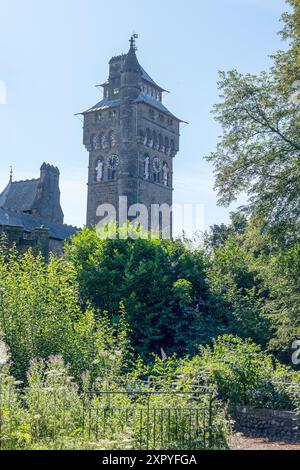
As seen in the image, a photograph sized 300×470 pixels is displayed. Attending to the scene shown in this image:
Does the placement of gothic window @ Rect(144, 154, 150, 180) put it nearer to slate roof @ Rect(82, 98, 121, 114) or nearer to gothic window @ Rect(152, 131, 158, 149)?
gothic window @ Rect(152, 131, 158, 149)

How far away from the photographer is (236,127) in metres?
18.3

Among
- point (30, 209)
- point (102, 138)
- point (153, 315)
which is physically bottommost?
point (153, 315)

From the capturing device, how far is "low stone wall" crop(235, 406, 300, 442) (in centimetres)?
1283

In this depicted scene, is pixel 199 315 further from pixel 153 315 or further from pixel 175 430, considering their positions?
pixel 175 430

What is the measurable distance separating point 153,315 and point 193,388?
8.26 meters

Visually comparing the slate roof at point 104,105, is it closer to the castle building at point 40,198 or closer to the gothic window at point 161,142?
the gothic window at point 161,142

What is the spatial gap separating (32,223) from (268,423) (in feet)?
124

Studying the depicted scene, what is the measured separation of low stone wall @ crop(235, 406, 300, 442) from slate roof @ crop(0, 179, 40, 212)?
4713 cm

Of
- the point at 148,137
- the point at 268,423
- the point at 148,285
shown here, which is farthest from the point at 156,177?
the point at 268,423

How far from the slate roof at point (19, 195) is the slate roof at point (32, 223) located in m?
8.34

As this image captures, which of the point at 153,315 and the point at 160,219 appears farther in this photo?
the point at 160,219

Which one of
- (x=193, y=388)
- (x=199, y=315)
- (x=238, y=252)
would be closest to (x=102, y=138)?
(x=238, y=252)

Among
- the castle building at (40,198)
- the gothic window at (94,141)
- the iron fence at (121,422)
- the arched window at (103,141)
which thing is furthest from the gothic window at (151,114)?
the iron fence at (121,422)

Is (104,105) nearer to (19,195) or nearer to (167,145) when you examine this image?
(167,145)
